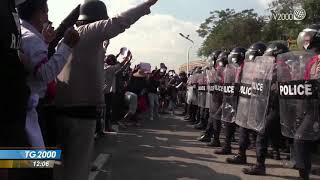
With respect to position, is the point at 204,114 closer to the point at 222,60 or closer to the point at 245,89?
the point at 222,60

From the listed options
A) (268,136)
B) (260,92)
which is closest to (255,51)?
(260,92)

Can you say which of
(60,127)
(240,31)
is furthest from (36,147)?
(240,31)

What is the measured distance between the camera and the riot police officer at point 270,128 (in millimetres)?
7129

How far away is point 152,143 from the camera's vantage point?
33.7ft

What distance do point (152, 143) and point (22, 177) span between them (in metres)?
7.62

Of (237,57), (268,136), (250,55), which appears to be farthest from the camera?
Answer: (237,57)

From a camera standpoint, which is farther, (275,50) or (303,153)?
(275,50)

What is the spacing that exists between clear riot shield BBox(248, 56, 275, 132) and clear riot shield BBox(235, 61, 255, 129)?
0.36ft

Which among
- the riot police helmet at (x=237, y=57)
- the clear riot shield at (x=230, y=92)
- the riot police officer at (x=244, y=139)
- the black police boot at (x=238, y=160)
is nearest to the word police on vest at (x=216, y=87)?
the clear riot shield at (x=230, y=92)

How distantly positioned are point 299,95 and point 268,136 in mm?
1411

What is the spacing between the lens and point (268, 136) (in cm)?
746

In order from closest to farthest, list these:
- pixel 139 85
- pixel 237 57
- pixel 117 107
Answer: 1. pixel 237 57
2. pixel 117 107
3. pixel 139 85
